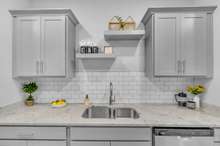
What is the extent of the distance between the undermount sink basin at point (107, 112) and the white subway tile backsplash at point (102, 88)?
0.63 feet

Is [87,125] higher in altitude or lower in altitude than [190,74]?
lower

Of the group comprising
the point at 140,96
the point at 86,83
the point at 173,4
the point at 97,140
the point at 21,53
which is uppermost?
the point at 173,4

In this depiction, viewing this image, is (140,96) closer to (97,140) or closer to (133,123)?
(133,123)

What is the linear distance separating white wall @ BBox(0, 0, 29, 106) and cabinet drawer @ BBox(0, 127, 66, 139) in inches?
21.9

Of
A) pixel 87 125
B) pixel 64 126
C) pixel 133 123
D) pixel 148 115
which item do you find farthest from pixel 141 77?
pixel 64 126

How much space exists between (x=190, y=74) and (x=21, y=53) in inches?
91.6

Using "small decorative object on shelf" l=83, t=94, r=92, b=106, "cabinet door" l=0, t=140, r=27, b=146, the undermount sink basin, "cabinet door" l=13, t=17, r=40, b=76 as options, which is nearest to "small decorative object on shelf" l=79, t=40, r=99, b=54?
"cabinet door" l=13, t=17, r=40, b=76

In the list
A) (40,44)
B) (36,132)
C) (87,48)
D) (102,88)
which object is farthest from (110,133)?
(40,44)

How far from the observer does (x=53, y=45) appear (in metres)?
2.08

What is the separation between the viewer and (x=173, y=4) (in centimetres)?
247

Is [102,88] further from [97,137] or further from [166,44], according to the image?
[166,44]

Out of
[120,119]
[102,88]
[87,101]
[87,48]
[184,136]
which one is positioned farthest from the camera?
[102,88]

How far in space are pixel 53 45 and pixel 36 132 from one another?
3.65 feet

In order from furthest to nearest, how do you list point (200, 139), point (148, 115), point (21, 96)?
point (21, 96) < point (148, 115) < point (200, 139)
